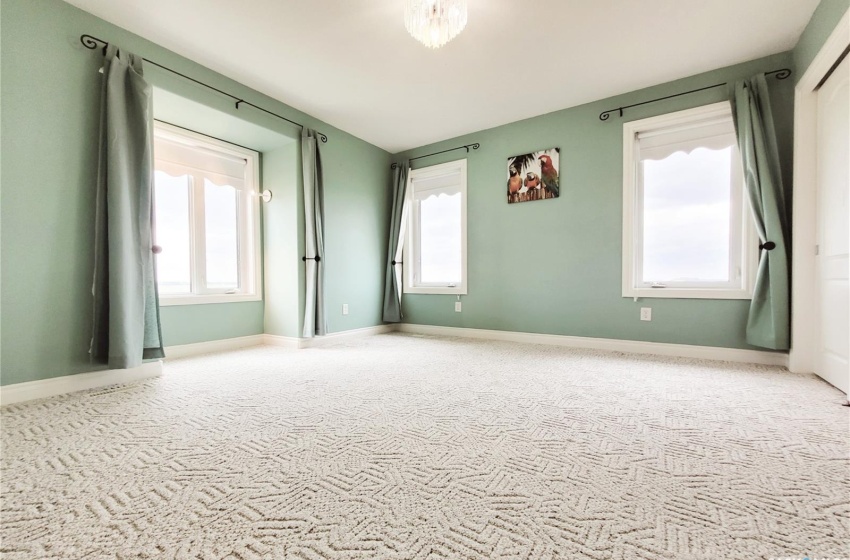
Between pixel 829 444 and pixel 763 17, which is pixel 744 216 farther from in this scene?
pixel 829 444

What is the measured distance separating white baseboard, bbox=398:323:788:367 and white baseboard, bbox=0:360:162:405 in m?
2.84

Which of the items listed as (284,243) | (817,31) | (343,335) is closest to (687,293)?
(817,31)

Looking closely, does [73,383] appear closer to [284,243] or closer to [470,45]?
[284,243]

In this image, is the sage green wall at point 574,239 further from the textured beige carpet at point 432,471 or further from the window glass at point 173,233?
the window glass at point 173,233

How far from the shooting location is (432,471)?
3.66 feet

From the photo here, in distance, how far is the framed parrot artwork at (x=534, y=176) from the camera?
3.38 m

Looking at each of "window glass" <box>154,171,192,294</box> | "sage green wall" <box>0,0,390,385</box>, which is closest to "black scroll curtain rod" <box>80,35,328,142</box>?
"sage green wall" <box>0,0,390,385</box>

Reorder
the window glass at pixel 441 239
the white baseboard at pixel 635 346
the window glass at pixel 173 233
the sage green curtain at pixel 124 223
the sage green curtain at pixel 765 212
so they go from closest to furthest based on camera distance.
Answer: the sage green curtain at pixel 124 223
the sage green curtain at pixel 765 212
the white baseboard at pixel 635 346
the window glass at pixel 173 233
the window glass at pixel 441 239

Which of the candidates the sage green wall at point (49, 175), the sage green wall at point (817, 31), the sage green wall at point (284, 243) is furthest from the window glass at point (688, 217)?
the sage green wall at point (49, 175)

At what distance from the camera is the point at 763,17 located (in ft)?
6.97

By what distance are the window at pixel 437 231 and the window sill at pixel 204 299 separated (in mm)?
1898

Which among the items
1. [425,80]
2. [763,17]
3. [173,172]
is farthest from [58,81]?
[763,17]

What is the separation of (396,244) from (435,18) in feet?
8.76

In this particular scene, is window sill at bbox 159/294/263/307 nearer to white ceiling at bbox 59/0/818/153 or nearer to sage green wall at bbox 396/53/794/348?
white ceiling at bbox 59/0/818/153
